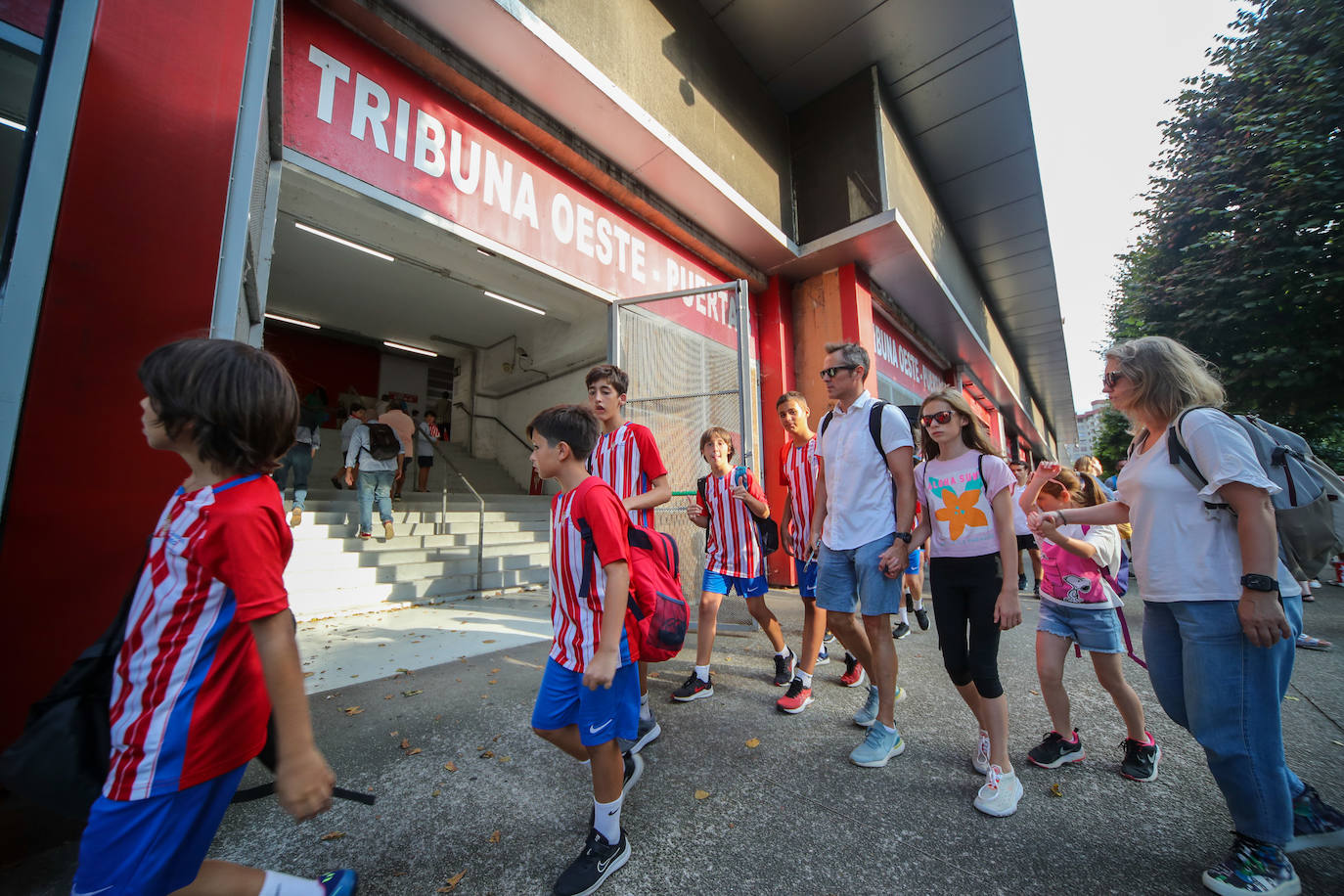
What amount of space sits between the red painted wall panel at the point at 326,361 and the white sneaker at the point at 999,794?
15423 millimetres

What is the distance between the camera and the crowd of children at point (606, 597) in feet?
3.70

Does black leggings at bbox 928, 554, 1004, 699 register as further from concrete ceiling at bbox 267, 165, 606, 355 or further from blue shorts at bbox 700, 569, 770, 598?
concrete ceiling at bbox 267, 165, 606, 355

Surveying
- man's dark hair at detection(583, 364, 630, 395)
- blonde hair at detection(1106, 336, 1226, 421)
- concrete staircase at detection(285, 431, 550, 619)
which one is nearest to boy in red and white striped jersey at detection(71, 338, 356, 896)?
man's dark hair at detection(583, 364, 630, 395)

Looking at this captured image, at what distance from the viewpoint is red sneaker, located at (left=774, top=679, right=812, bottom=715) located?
10.0 ft

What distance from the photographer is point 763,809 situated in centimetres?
210

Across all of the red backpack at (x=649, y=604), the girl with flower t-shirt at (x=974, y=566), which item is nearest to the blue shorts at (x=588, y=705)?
the red backpack at (x=649, y=604)

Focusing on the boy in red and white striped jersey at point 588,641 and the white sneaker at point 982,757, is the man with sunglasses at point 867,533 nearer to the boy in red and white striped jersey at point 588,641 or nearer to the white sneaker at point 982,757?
the white sneaker at point 982,757

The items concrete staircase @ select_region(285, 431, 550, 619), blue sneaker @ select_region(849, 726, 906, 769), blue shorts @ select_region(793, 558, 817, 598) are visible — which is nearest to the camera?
blue sneaker @ select_region(849, 726, 906, 769)

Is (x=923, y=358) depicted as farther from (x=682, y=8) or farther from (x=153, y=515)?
(x=153, y=515)

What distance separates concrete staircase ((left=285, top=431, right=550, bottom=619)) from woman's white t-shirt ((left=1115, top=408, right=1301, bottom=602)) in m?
6.71

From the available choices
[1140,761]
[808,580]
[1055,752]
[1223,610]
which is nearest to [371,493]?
[808,580]

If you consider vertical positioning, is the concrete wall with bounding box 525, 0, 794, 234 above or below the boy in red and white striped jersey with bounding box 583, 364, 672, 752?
above

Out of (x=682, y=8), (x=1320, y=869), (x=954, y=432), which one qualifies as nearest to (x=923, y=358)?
(x=682, y=8)

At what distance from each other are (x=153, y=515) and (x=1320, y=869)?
436 centimetres
